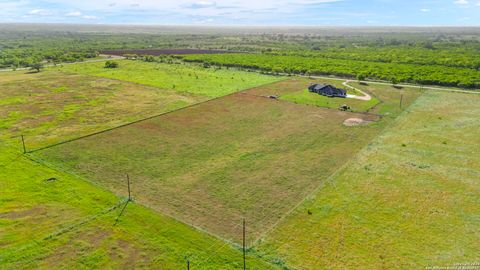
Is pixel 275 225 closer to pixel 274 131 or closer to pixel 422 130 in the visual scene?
pixel 274 131

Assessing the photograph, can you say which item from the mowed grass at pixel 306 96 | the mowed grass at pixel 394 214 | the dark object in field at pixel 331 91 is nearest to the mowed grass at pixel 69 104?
the mowed grass at pixel 306 96

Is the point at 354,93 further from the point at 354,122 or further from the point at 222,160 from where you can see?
the point at 222,160

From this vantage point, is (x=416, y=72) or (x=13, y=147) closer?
(x=13, y=147)

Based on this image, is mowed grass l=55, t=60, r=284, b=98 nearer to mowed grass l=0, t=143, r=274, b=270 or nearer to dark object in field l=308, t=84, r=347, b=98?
dark object in field l=308, t=84, r=347, b=98

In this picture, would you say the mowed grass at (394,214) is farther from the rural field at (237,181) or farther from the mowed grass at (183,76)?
the mowed grass at (183,76)

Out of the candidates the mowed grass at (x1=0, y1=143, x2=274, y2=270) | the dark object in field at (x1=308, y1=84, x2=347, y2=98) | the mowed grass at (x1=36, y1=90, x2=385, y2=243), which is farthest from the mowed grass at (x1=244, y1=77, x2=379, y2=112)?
the mowed grass at (x1=0, y1=143, x2=274, y2=270)

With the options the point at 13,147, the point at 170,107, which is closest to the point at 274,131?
the point at 170,107

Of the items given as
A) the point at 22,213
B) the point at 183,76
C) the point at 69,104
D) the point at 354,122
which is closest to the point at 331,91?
the point at 354,122
